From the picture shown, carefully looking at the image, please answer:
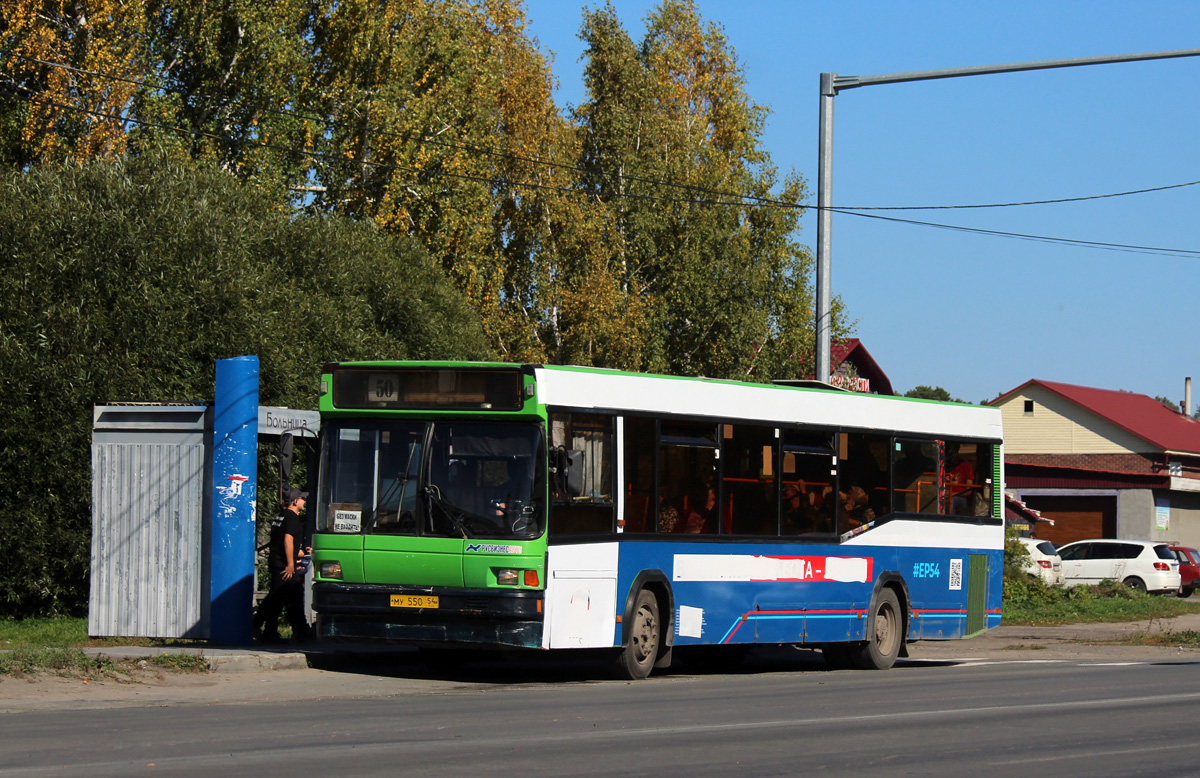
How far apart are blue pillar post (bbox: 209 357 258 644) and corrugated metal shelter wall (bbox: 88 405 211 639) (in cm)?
27

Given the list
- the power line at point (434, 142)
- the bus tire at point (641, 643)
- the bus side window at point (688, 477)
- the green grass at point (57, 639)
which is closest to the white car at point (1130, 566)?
the power line at point (434, 142)

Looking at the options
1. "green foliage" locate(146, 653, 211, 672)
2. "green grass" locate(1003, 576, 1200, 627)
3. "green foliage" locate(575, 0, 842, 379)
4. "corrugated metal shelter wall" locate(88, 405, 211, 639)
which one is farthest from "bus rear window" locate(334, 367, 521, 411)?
"green foliage" locate(575, 0, 842, 379)

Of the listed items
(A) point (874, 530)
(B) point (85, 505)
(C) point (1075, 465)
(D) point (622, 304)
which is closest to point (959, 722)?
(A) point (874, 530)

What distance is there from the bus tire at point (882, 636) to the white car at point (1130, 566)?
23.3 meters

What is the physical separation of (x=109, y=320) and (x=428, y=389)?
9.66 meters

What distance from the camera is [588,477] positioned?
1435 cm

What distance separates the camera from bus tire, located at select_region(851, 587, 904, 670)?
17.8 meters

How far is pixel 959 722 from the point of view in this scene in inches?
436

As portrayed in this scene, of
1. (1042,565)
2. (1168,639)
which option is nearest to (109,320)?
(1168,639)

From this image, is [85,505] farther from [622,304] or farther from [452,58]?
[622,304]

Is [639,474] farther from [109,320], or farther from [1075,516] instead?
[1075,516]

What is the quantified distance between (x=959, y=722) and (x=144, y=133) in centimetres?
2834

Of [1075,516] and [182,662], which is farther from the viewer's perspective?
[1075,516]

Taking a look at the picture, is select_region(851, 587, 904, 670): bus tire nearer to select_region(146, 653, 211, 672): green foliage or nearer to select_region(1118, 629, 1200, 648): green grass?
select_region(1118, 629, 1200, 648): green grass
